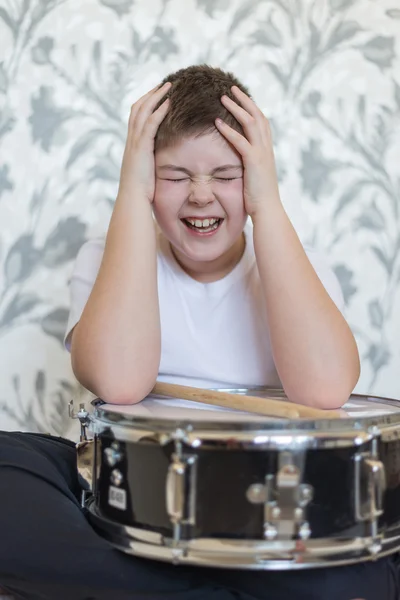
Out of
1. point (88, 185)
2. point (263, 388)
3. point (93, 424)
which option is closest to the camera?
point (93, 424)

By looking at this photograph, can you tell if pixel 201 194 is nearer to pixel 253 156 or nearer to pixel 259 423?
pixel 253 156

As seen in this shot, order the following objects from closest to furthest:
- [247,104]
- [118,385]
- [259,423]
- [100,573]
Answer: [259,423] → [100,573] → [118,385] → [247,104]

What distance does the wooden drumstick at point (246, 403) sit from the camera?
920mm

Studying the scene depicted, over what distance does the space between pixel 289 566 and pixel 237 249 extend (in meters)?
0.59

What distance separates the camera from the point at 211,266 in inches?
50.7

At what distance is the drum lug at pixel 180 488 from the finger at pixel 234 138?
0.46 m

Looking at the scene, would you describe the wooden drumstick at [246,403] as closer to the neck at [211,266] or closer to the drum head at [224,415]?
the drum head at [224,415]

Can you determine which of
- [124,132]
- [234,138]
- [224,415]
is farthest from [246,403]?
[124,132]

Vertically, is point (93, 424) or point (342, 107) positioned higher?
point (342, 107)

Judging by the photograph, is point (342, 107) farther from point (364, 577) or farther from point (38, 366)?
point (364, 577)

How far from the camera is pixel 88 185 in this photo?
1.65 m

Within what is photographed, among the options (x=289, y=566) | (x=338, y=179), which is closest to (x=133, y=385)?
(x=289, y=566)

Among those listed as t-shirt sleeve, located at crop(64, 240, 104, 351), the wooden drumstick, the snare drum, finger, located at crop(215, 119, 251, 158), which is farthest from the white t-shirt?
the snare drum

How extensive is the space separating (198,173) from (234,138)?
0.23 feet
